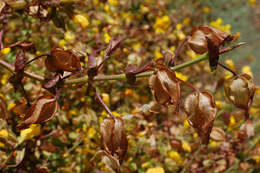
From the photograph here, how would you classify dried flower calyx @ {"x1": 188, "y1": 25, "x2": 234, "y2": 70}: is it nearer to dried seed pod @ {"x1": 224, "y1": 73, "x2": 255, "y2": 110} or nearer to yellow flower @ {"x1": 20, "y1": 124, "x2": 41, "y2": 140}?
dried seed pod @ {"x1": 224, "y1": 73, "x2": 255, "y2": 110}

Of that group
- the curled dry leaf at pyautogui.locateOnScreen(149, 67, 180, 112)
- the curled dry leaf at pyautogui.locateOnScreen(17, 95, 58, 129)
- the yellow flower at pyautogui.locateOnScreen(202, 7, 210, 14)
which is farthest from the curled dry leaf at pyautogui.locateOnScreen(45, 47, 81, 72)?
the yellow flower at pyautogui.locateOnScreen(202, 7, 210, 14)

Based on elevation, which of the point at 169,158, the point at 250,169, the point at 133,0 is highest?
the point at 133,0

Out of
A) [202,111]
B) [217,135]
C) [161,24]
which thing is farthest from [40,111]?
[161,24]

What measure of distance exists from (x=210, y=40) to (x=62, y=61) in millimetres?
391

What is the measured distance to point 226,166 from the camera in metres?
1.49

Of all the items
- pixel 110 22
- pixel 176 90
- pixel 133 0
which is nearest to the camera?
pixel 176 90

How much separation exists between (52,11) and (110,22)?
0.64 metres

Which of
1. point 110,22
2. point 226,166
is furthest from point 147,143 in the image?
point 110,22

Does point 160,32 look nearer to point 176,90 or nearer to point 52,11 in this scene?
point 52,11

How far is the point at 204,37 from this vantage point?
0.65 meters

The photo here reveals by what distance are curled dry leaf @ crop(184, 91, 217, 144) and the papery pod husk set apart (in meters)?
0.12

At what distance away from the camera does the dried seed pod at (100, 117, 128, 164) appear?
2.25 feet

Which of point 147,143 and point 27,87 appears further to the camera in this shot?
point 147,143

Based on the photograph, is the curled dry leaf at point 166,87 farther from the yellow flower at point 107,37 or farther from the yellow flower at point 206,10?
the yellow flower at point 206,10
